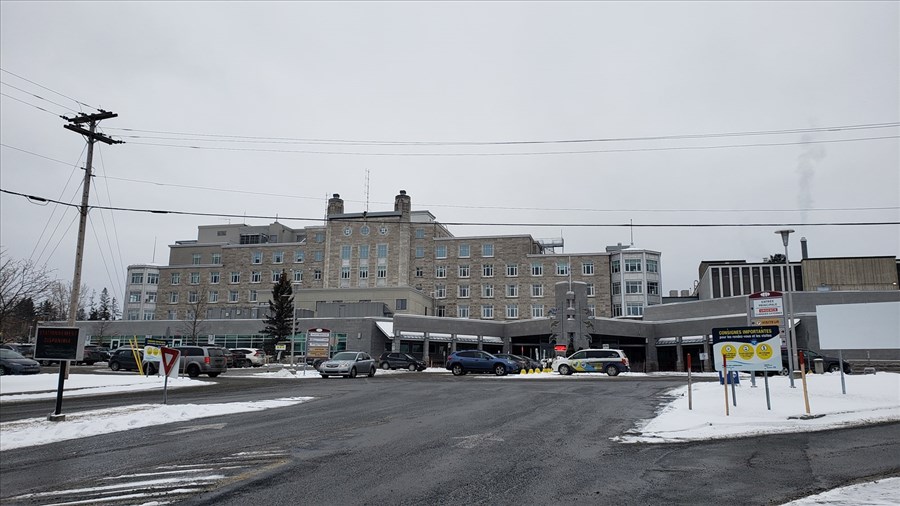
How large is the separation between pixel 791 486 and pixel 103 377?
27026 millimetres

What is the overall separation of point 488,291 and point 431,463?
7609cm

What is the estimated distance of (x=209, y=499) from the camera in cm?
738

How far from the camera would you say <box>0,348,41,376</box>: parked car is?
28.0 metres

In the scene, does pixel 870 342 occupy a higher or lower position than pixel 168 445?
higher

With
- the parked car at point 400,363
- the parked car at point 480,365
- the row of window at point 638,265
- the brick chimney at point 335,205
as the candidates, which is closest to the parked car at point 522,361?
the parked car at point 480,365

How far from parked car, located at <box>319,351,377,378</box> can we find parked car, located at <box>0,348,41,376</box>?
520 inches

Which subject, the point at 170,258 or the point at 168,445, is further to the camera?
the point at 170,258

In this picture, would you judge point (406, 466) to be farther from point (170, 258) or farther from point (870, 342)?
point (170, 258)

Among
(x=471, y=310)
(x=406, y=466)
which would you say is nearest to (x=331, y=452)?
(x=406, y=466)

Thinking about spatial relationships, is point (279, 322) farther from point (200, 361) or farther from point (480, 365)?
point (200, 361)

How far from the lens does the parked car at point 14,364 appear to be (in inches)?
1102

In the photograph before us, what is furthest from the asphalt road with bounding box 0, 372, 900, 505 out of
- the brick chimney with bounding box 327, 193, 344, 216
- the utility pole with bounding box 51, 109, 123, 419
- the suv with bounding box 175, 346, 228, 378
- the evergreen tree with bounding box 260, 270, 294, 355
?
the brick chimney with bounding box 327, 193, 344, 216

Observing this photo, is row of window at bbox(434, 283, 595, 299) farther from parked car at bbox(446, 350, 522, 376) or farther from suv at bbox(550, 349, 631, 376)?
parked car at bbox(446, 350, 522, 376)

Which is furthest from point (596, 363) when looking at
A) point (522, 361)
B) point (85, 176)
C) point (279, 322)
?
point (279, 322)
